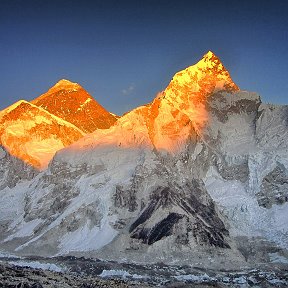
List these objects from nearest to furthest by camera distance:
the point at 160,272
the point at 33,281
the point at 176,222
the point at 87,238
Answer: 1. the point at 33,281
2. the point at 160,272
3. the point at 176,222
4. the point at 87,238

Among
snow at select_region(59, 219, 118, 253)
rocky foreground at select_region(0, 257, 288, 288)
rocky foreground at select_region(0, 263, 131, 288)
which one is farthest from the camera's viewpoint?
snow at select_region(59, 219, 118, 253)

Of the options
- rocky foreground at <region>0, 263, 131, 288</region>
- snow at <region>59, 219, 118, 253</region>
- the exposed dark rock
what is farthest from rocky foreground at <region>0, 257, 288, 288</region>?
rocky foreground at <region>0, 263, 131, 288</region>

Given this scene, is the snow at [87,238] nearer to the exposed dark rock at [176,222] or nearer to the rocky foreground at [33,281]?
the exposed dark rock at [176,222]

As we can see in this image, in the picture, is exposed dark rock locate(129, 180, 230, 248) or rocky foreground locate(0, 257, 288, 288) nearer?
rocky foreground locate(0, 257, 288, 288)

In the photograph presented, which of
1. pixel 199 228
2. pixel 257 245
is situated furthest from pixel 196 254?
pixel 257 245

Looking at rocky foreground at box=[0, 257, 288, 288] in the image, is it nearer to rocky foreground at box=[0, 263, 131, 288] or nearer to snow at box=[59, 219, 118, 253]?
snow at box=[59, 219, 118, 253]

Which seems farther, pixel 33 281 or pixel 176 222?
pixel 176 222

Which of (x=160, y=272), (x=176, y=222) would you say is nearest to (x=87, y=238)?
(x=176, y=222)

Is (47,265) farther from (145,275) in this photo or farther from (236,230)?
(236,230)

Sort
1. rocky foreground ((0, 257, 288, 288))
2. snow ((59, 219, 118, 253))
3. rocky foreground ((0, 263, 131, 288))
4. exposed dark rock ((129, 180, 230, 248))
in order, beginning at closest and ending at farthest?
1. rocky foreground ((0, 263, 131, 288))
2. rocky foreground ((0, 257, 288, 288))
3. exposed dark rock ((129, 180, 230, 248))
4. snow ((59, 219, 118, 253))

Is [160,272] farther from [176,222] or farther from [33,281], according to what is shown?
[33,281]

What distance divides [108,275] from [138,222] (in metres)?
47.3

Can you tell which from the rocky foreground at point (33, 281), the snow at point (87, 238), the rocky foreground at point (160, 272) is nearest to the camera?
the rocky foreground at point (33, 281)

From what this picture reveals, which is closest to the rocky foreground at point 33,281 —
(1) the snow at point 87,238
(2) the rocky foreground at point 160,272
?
(2) the rocky foreground at point 160,272
